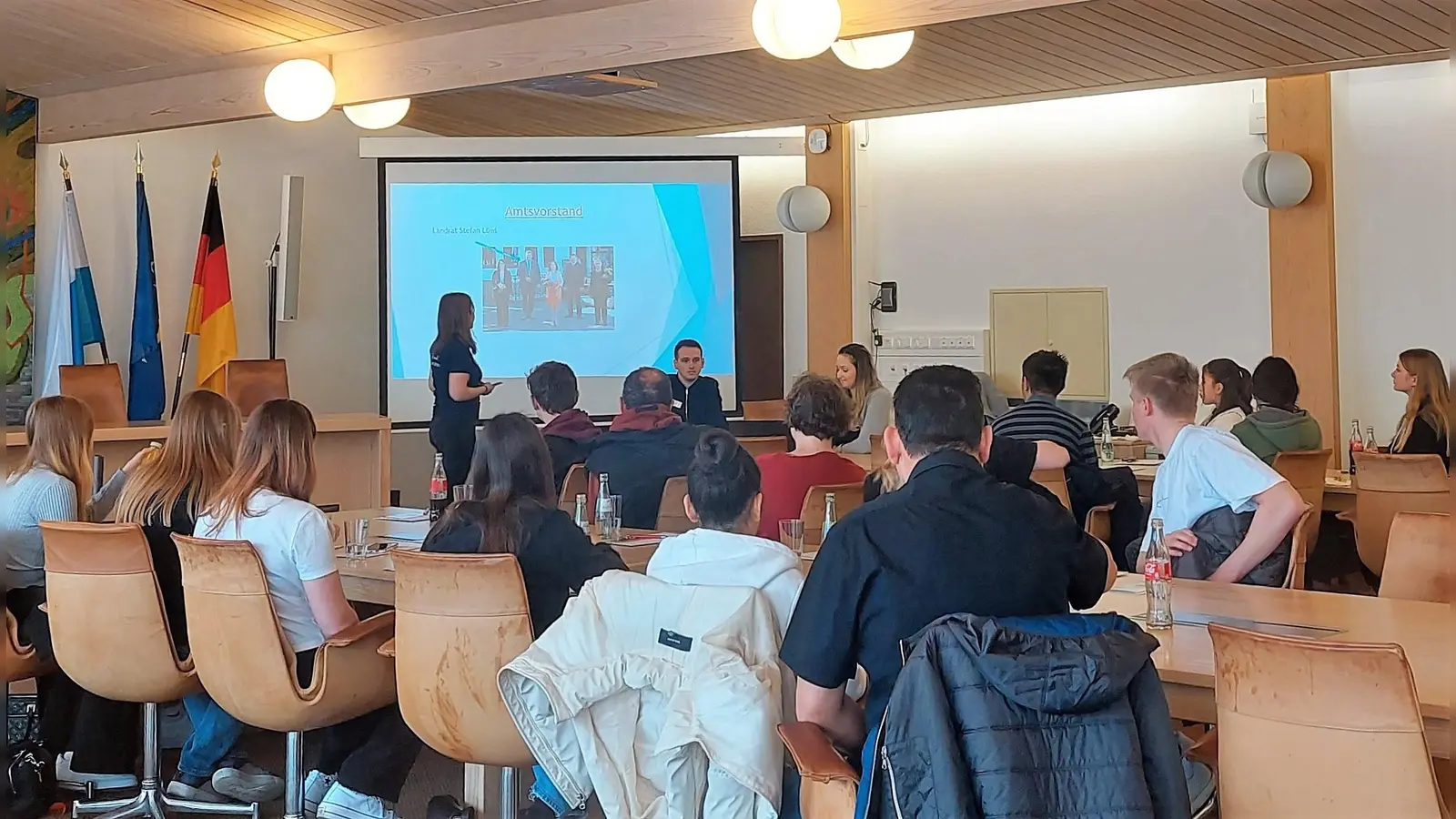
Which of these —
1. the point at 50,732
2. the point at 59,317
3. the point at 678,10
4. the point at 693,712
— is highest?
the point at 678,10

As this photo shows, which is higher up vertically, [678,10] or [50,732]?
[678,10]

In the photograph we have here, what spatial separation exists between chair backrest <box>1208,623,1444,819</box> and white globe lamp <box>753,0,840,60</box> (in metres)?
2.52

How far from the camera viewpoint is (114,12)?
519cm

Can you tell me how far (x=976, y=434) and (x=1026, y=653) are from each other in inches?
20.6

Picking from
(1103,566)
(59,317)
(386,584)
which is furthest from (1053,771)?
(59,317)

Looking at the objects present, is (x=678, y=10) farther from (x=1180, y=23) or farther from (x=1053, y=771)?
(x=1053, y=771)

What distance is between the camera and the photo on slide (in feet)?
26.9

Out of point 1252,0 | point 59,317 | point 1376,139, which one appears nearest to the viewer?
point 1252,0

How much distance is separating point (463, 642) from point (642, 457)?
6.98ft

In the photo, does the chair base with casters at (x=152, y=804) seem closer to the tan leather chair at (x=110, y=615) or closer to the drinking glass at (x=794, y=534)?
the tan leather chair at (x=110, y=615)

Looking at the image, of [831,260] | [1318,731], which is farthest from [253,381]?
[1318,731]

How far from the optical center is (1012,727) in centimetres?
193

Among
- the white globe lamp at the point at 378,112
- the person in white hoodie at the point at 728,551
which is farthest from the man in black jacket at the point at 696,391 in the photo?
the person in white hoodie at the point at 728,551

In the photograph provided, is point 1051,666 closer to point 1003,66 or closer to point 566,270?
point 1003,66
